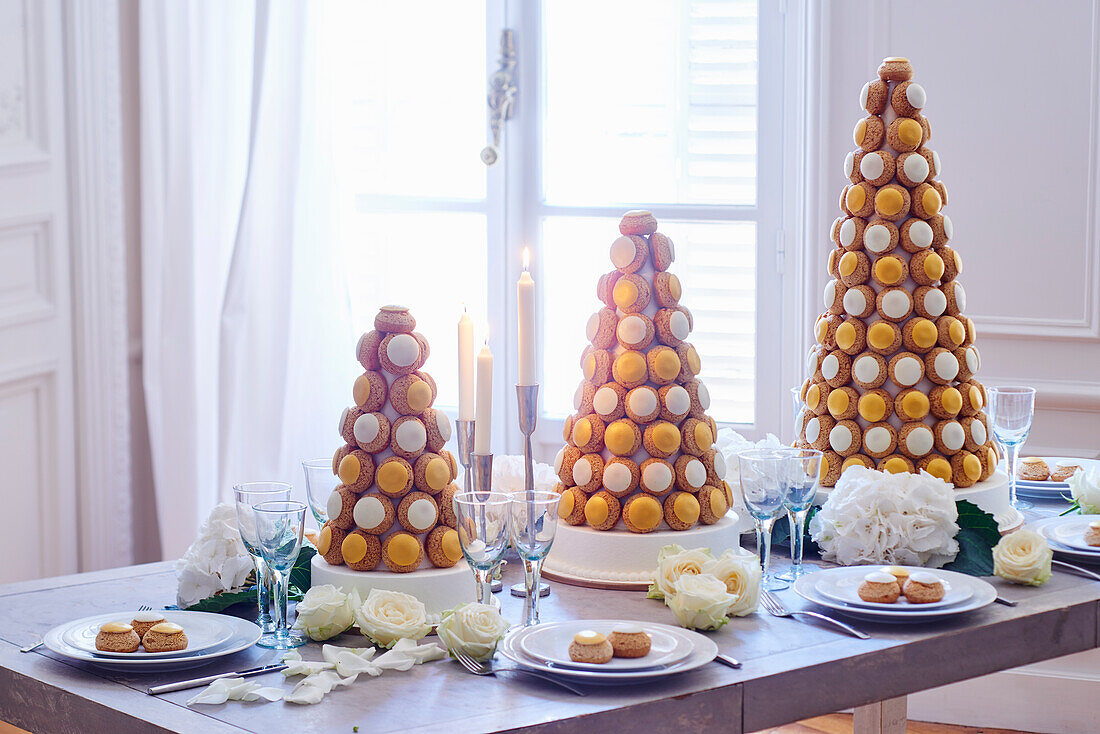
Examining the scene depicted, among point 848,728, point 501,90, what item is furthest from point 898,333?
point 501,90

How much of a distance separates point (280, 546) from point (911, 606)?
26.8 inches

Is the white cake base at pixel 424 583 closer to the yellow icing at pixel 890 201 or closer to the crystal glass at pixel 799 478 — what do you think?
the crystal glass at pixel 799 478

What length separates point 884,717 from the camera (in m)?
1.90

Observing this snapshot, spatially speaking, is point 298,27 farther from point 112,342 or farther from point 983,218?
point 983,218

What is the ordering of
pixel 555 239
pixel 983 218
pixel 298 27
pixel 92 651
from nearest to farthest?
pixel 92 651, pixel 983 218, pixel 298 27, pixel 555 239

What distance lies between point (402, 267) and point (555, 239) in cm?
43

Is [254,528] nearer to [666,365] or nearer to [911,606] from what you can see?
[666,365]

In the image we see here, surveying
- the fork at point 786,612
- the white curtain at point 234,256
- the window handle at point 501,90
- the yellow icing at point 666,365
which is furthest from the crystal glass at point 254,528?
the window handle at point 501,90

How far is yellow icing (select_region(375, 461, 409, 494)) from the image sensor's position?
139 centimetres

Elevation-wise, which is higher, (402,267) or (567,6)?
(567,6)

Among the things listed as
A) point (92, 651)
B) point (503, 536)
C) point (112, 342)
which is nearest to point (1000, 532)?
point (503, 536)

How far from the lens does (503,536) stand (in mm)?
1316

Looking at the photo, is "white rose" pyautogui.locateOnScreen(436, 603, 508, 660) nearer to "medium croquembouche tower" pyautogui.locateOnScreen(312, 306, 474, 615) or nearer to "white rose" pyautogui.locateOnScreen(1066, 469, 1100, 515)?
"medium croquembouche tower" pyautogui.locateOnScreen(312, 306, 474, 615)

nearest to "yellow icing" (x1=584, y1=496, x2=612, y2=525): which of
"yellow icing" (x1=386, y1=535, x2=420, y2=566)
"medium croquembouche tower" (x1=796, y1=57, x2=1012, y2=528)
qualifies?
"yellow icing" (x1=386, y1=535, x2=420, y2=566)
